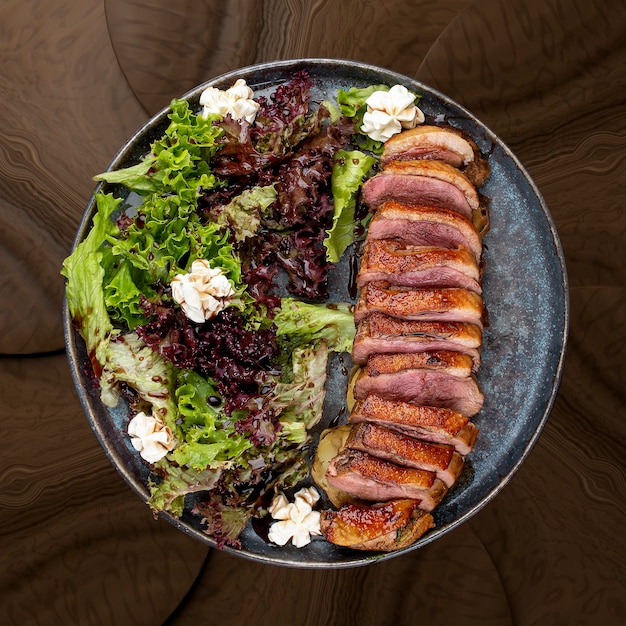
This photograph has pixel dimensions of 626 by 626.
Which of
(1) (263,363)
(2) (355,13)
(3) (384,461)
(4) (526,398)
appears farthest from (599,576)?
(2) (355,13)

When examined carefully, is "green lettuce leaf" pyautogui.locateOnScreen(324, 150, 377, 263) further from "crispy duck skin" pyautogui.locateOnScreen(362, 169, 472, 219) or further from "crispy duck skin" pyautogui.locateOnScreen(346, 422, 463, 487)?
"crispy duck skin" pyautogui.locateOnScreen(346, 422, 463, 487)

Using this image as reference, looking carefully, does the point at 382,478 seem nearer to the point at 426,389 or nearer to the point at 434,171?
the point at 426,389

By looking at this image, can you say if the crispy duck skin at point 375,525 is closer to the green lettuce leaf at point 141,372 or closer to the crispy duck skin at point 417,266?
the green lettuce leaf at point 141,372

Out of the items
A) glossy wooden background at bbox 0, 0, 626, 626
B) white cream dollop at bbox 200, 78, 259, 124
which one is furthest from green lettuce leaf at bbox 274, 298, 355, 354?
glossy wooden background at bbox 0, 0, 626, 626

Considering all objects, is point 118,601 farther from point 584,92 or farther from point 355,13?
point 584,92

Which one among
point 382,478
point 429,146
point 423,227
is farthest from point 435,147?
point 382,478

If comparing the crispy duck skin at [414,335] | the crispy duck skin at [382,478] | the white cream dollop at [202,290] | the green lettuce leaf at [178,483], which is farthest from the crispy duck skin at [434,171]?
the green lettuce leaf at [178,483]
